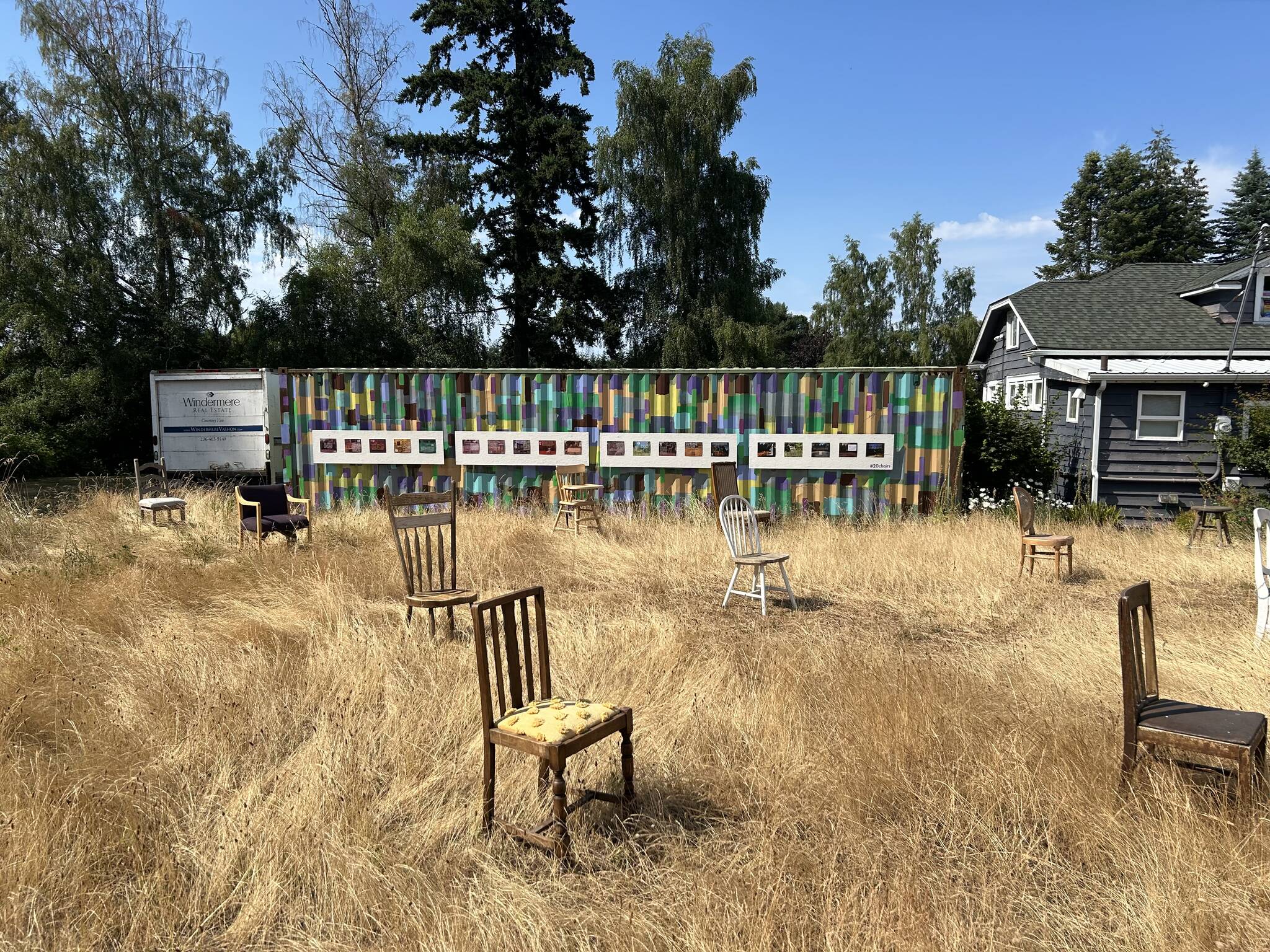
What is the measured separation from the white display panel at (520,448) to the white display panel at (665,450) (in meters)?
0.36

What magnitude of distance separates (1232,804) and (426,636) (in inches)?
170

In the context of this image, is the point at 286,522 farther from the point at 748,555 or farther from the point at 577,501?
the point at 748,555

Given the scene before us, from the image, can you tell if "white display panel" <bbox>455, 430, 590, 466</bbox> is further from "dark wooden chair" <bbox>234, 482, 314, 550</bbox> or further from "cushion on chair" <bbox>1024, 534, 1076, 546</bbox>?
"cushion on chair" <bbox>1024, 534, 1076, 546</bbox>

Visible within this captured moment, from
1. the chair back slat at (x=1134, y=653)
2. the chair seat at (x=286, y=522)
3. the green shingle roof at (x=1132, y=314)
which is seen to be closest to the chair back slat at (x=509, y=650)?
the chair back slat at (x=1134, y=653)

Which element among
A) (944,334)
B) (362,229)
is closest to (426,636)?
(362,229)

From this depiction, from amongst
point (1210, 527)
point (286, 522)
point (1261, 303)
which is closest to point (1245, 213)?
point (1261, 303)

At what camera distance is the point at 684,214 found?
787 inches

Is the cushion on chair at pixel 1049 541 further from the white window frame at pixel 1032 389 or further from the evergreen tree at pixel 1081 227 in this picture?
the evergreen tree at pixel 1081 227

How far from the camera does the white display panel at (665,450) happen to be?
1035 centimetres

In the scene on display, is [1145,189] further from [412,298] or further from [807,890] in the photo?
[807,890]

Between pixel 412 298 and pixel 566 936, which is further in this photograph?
pixel 412 298

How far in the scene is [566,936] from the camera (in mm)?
2377

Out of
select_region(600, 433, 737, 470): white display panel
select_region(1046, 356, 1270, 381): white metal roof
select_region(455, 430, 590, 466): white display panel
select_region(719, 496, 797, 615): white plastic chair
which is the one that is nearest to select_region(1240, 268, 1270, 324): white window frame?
select_region(1046, 356, 1270, 381): white metal roof

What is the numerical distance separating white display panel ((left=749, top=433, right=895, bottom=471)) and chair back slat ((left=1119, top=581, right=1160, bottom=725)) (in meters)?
6.66
